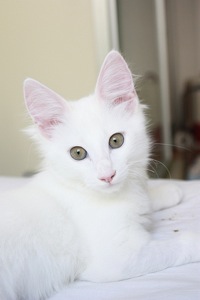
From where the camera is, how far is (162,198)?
1.23 m

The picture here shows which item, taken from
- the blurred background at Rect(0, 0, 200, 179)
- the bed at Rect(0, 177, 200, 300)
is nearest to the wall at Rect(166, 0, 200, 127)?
the blurred background at Rect(0, 0, 200, 179)

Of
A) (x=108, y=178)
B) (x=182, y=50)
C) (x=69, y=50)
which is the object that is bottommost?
(x=182, y=50)

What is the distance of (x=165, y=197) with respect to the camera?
1229mm

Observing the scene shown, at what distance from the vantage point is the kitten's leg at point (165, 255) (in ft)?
2.79

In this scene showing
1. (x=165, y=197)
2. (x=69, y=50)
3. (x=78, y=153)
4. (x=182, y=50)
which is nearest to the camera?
(x=78, y=153)

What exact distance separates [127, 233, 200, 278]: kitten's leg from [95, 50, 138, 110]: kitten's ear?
38 centimetres

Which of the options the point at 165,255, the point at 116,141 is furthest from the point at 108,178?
the point at 165,255

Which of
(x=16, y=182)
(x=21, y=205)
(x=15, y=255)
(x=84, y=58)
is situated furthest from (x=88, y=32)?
(x=15, y=255)

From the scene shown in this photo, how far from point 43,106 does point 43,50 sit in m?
1.49

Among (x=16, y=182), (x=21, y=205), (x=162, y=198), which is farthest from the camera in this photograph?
(x=16, y=182)

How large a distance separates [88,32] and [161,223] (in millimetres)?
1496

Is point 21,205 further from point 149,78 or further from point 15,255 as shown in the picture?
point 149,78

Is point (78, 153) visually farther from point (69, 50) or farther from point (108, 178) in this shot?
point (69, 50)

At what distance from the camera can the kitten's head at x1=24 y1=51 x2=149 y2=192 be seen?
878 mm
